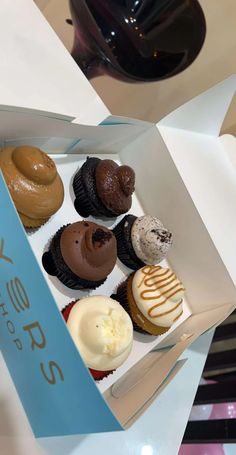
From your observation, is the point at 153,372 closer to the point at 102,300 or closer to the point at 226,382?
the point at 102,300

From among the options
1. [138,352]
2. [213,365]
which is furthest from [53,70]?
[213,365]

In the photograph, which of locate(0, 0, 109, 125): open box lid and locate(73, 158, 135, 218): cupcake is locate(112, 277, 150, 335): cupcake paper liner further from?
locate(0, 0, 109, 125): open box lid

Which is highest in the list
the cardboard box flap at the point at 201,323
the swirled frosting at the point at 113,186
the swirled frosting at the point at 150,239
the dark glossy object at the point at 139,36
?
the dark glossy object at the point at 139,36

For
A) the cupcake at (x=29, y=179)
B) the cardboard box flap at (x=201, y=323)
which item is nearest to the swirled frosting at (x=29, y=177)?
the cupcake at (x=29, y=179)

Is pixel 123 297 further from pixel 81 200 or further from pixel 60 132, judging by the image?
pixel 60 132

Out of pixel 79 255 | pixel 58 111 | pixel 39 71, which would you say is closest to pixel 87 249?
pixel 79 255

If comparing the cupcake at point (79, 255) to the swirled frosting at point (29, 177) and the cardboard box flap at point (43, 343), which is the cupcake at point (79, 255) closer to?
the swirled frosting at point (29, 177)

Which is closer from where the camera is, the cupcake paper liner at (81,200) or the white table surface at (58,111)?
the white table surface at (58,111)
